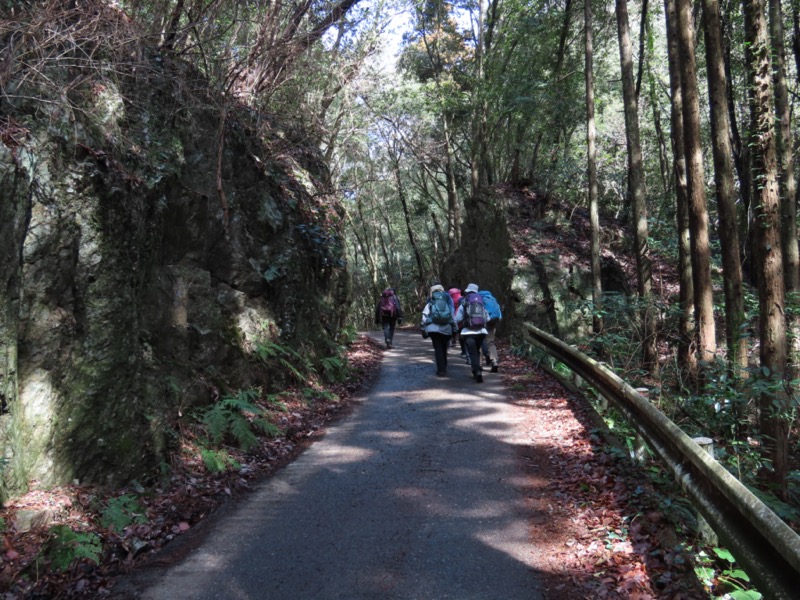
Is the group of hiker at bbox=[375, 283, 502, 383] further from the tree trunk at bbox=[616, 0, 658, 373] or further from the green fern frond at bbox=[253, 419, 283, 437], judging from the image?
the green fern frond at bbox=[253, 419, 283, 437]

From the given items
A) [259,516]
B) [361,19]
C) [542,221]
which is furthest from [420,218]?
[259,516]

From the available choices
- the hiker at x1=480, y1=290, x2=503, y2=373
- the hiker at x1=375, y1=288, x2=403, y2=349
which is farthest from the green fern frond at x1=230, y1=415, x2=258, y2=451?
the hiker at x1=375, y1=288, x2=403, y2=349

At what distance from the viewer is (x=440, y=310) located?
1156 centimetres

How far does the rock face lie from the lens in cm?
487

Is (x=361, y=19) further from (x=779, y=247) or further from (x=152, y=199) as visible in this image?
(x=779, y=247)

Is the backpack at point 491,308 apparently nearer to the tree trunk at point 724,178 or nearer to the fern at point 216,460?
the tree trunk at point 724,178

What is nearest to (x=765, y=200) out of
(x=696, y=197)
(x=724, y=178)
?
(x=724, y=178)

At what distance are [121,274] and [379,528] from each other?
→ 3846 mm

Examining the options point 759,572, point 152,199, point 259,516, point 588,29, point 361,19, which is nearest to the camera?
point 759,572

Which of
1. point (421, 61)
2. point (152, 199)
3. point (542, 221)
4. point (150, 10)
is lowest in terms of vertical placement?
point (152, 199)

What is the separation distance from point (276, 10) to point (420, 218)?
128ft

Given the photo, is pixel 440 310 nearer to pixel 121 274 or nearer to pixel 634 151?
pixel 634 151

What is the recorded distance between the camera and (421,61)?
29312mm

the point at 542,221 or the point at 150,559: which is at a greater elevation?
the point at 542,221
